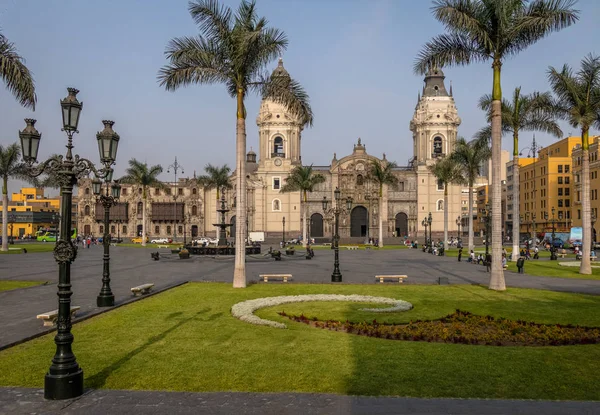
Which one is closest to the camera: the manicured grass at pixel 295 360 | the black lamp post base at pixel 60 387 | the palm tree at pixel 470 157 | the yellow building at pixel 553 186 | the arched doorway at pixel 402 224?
the black lamp post base at pixel 60 387

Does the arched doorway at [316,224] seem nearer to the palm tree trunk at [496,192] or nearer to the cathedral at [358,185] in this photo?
the cathedral at [358,185]

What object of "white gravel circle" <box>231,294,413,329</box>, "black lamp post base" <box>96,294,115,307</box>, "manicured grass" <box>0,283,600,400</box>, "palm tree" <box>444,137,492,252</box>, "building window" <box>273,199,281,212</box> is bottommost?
"manicured grass" <box>0,283,600,400</box>

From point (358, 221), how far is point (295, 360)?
7360cm

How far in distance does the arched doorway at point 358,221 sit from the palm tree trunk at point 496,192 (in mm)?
61937

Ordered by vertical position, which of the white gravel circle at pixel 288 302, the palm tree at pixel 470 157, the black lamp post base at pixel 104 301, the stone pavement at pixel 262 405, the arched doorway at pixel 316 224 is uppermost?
the palm tree at pixel 470 157

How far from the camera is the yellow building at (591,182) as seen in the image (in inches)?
2499

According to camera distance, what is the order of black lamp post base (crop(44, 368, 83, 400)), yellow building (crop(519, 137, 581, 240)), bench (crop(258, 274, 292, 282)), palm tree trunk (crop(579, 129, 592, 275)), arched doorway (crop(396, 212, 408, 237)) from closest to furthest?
black lamp post base (crop(44, 368, 83, 400)), bench (crop(258, 274, 292, 282)), palm tree trunk (crop(579, 129, 592, 275)), yellow building (crop(519, 137, 581, 240)), arched doorway (crop(396, 212, 408, 237))

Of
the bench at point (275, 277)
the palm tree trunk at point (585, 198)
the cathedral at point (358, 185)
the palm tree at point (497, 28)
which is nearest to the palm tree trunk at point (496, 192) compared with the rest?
the palm tree at point (497, 28)

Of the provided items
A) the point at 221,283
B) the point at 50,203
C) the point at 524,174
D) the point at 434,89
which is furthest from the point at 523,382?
the point at 50,203

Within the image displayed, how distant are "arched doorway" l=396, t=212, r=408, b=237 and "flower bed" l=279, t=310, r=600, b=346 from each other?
69702mm

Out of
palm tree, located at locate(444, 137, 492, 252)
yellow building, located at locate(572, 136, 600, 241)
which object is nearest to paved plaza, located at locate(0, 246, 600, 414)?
palm tree, located at locate(444, 137, 492, 252)

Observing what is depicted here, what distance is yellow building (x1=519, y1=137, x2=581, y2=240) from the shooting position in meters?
78.1

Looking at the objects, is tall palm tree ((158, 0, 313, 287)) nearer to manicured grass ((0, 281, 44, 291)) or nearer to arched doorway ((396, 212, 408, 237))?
manicured grass ((0, 281, 44, 291))

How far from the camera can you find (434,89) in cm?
8256
